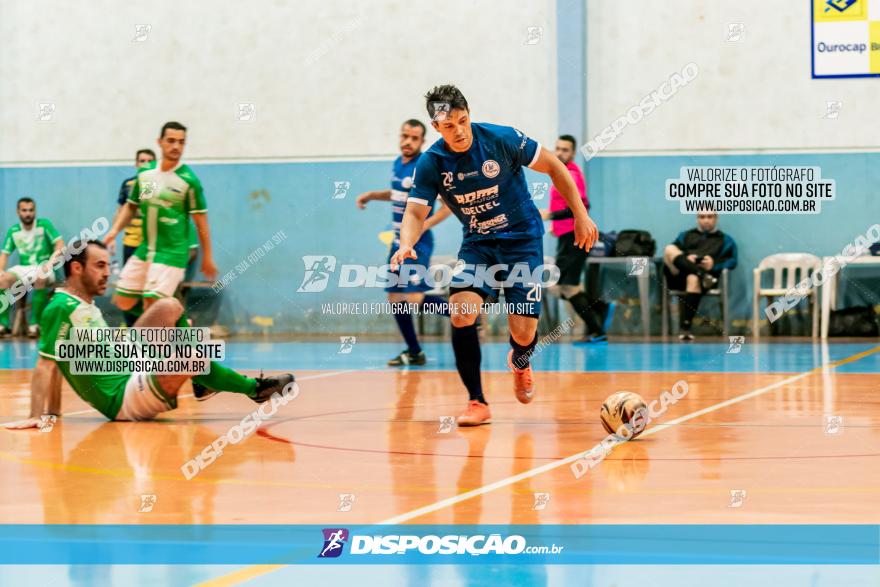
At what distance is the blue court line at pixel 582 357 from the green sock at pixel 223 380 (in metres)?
4.51

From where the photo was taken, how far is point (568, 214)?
52.7ft

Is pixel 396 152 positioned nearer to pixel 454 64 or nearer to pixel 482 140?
pixel 454 64

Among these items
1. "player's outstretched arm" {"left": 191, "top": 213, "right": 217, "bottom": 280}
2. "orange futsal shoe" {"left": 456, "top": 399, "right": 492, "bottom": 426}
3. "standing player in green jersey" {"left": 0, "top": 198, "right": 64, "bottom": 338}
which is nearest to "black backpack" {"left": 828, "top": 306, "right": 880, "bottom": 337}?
"player's outstretched arm" {"left": 191, "top": 213, "right": 217, "bottom": 280}

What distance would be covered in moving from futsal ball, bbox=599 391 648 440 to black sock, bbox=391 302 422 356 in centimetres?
581

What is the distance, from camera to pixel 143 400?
316 inches

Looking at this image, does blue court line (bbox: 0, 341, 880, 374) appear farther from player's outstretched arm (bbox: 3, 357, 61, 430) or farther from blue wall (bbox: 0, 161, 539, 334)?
player's outstretched arm (bbox: 3, 357, 61, 430)

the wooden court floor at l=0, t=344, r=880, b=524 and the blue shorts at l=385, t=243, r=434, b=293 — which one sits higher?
the blue shorts at l=385, t=243, r=434, b=293

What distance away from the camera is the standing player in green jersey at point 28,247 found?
19312 millimetres

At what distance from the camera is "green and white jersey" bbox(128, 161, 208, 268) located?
10867 mm

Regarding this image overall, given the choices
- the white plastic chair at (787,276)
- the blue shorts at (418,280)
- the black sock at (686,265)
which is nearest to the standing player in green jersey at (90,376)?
the blue shorts at (418,280)

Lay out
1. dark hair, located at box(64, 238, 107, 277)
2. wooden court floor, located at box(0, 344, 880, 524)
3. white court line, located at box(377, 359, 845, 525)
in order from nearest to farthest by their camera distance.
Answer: white court line, located at box(377, 359, 845, 525)
wooden court floor, located at box(0, 344, 880, 524)
dark hair, located at box(64, 238, 107, 277)

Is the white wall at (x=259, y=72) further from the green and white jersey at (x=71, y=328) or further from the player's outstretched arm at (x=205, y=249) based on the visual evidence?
the green and white jersey at (x=71, y=328)

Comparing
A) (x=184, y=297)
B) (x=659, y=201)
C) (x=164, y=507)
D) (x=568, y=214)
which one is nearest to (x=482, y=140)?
(x=164, y=507)

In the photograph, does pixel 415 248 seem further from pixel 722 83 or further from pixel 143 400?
pixel 722 83
